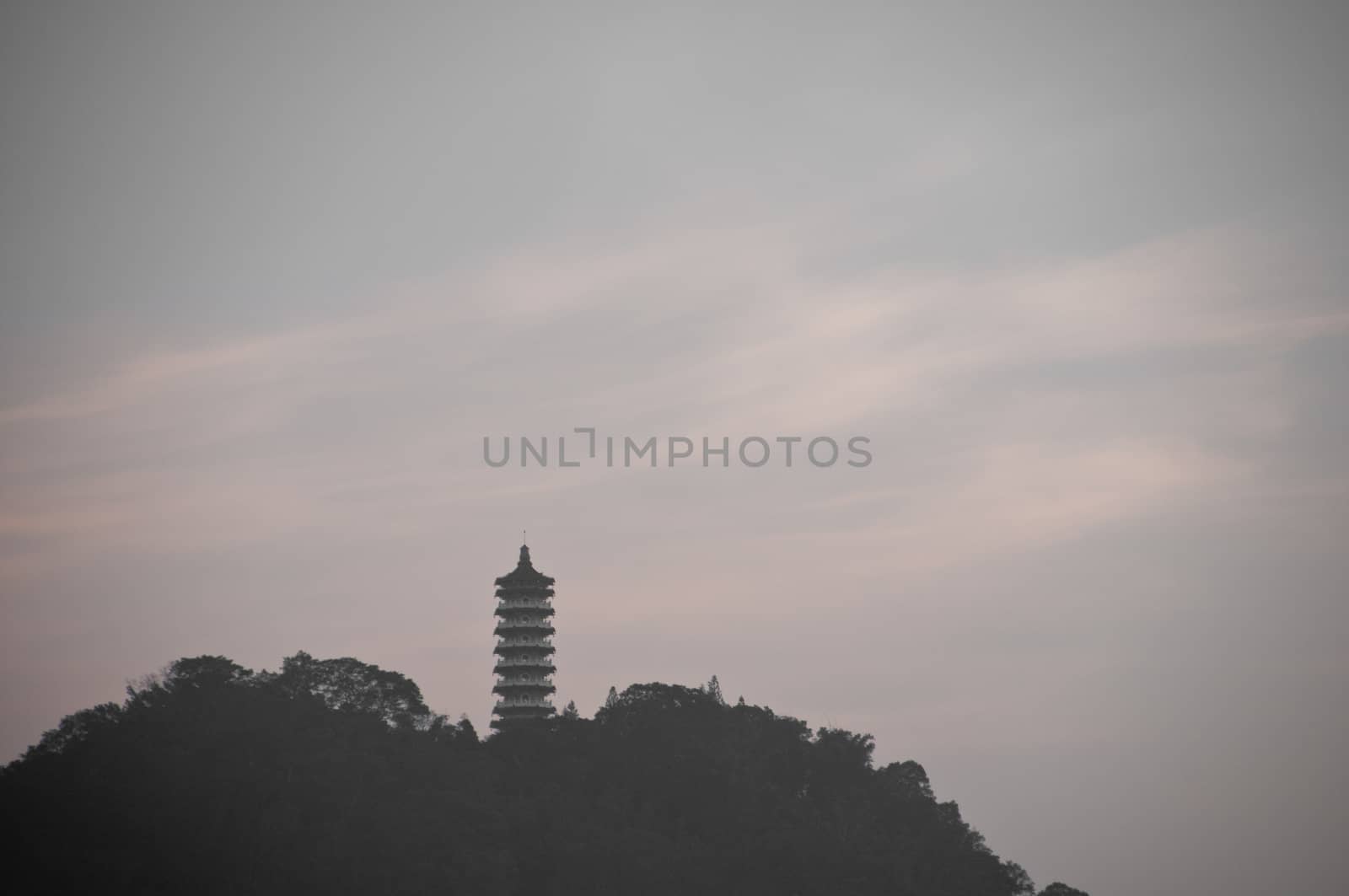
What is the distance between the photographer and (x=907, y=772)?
11169 cm

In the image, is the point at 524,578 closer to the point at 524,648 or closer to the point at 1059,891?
the point at 524,648

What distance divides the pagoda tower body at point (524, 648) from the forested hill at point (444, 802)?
17.0 ft

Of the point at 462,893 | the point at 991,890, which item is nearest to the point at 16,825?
the point at 462,893

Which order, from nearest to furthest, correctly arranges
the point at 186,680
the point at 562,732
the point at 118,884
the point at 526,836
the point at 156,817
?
1. the point at 118,884
2. the point at 156,817
3. the point at 526,836
4. the point at 186,680
5. the point at 562,732

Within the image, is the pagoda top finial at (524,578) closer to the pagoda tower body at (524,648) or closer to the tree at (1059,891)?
the pagoda tower body at (524,648)

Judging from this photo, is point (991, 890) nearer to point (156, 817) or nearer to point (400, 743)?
point (400, 743)

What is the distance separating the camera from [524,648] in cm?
11612

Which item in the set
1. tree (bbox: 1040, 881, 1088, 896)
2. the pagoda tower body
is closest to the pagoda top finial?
the pagoda tower body

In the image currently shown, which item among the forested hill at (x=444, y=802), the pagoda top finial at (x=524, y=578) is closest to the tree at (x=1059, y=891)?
the forested hill at (x=444, y=802)

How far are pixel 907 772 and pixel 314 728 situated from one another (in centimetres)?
4160

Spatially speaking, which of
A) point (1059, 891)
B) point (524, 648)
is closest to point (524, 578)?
point (524, 648)

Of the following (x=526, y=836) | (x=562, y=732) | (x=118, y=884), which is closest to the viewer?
(x=118, y=884)

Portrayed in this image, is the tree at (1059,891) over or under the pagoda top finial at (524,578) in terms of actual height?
under

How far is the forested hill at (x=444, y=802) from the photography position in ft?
267
